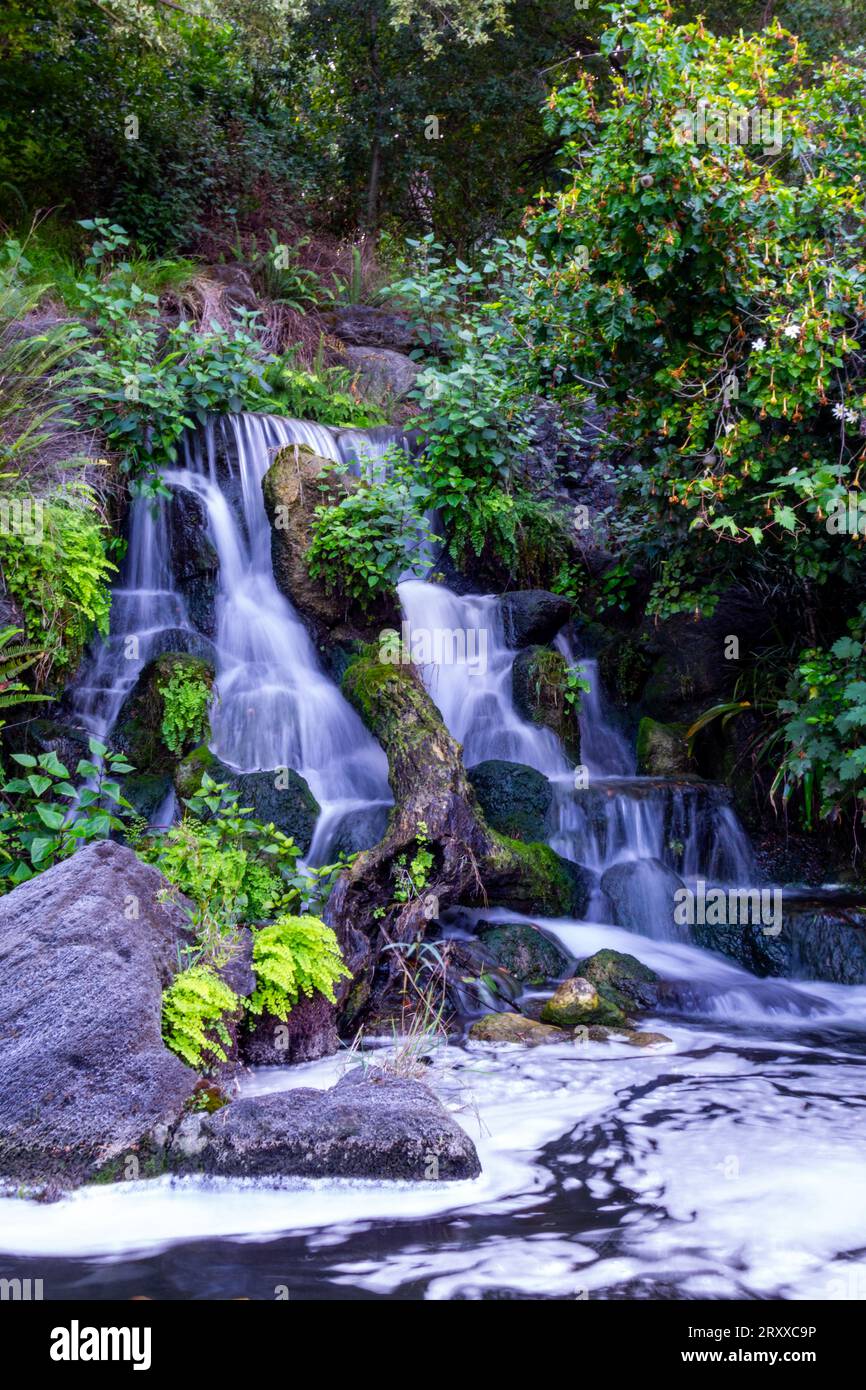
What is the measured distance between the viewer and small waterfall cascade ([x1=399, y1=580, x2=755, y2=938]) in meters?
8.45

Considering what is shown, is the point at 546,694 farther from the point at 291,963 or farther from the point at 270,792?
the point at 291,963

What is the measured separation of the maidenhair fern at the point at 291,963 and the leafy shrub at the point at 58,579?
3.16 metres

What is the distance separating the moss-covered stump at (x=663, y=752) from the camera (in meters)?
9.57

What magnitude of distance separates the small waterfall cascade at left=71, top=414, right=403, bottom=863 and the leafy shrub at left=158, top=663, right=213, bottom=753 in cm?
37

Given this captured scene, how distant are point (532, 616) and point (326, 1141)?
6.87 meters

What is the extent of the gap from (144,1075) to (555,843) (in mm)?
4811

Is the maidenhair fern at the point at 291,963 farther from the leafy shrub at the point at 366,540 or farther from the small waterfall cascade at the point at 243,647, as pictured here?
the leafy shrub at the point at 366,540

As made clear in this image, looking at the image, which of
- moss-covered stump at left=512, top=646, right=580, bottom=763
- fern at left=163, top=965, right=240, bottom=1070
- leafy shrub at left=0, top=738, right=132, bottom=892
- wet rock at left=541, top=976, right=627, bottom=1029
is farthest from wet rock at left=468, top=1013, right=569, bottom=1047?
moss-covered stump at left=512, top=646, right=580, bottom=763

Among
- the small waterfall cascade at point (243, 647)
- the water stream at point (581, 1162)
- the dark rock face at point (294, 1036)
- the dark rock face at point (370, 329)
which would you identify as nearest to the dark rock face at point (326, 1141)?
the water stream at point (581, 1162)

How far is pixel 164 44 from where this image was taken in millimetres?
11844

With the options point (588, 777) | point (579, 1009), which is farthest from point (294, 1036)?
point (588, 777)

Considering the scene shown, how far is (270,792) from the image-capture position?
7.79m

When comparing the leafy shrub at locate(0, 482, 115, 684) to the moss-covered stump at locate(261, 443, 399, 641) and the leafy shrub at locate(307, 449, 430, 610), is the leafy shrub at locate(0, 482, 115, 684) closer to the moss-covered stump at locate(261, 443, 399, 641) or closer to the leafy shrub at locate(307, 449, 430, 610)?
the moss-covered stump at locate(261, 443, 399, 641)

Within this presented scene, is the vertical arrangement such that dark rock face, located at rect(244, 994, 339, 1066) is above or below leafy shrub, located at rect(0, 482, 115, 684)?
below
